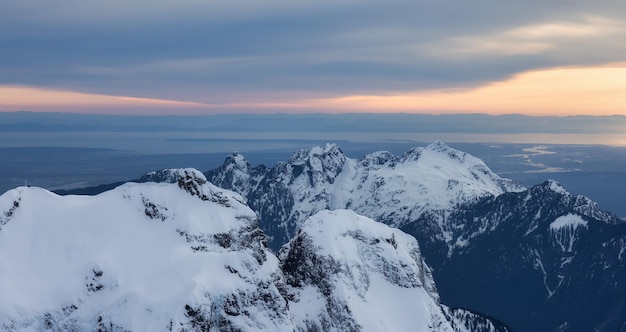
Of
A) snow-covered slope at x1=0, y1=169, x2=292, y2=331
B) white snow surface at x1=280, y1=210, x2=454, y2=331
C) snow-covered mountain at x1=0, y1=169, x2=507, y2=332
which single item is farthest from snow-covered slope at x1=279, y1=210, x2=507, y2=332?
snow-covered slope at x1=0, y1=169, x2=292, y2=331

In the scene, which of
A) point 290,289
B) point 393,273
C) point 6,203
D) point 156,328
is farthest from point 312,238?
point 6,203

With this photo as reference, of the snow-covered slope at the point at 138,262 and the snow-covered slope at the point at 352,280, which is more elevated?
the snow-covered slope at the point at 138,262

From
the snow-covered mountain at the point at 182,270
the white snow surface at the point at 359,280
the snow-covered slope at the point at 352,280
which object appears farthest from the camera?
the white snow surface at the point at 359,280

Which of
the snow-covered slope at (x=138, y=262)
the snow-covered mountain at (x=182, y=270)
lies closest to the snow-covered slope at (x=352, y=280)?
the snow-covered mountain at (x=182, y=270)

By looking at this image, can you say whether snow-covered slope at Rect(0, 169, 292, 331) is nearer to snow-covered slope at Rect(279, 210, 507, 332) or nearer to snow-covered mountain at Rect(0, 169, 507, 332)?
snow-covered mountain at Rect(0, 169, 507, 332)

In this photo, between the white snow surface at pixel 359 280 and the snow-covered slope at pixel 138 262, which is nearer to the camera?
the snow-covered slope at pixel 138 262

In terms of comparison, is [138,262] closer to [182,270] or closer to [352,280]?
[182,270]

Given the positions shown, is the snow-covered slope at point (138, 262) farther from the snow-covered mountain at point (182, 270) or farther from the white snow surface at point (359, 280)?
the white snow surface at point (359, 280)

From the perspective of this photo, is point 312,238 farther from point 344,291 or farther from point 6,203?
point 6,203

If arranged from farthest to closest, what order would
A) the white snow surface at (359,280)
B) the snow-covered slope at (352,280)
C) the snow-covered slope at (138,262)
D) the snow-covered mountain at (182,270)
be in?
the white snow surface at (359,280) → the snow-covered slope at (352,280) → the snow-covered mountain at (182,270) → the snow-covered slope at (138,262)
